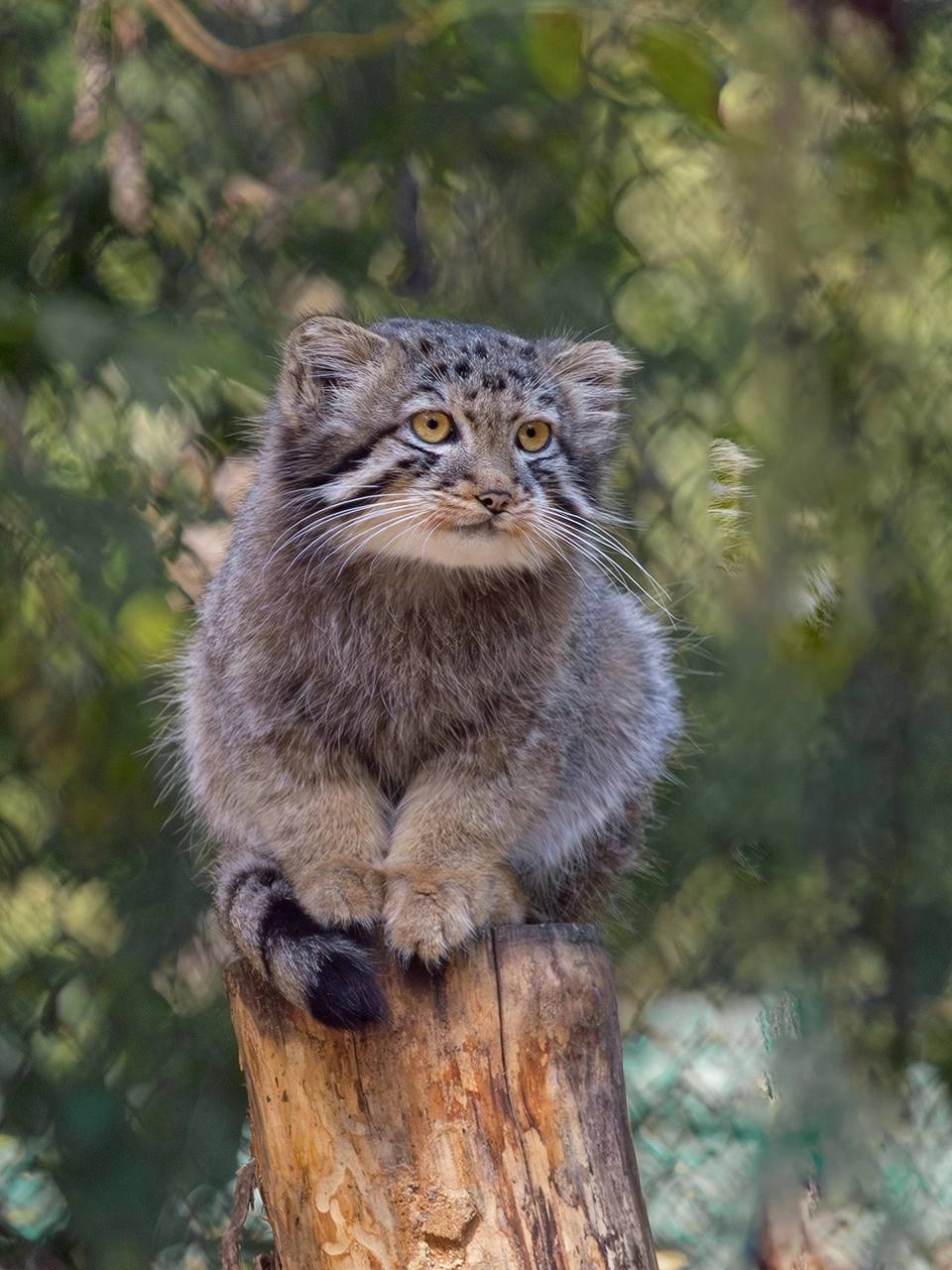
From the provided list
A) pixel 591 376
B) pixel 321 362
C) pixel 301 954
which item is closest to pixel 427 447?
pixel 321 362

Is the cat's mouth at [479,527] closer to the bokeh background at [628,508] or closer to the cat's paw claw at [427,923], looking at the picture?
the cat's paw claw at [427,923]

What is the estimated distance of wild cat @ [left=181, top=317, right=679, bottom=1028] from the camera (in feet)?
7.43

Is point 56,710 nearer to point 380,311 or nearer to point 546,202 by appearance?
point 380,311

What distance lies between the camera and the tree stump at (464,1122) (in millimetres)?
1868

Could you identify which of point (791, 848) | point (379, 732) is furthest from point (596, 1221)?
point (791, 848)

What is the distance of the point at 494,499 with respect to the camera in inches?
87.7

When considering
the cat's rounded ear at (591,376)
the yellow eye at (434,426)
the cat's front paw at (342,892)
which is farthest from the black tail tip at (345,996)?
the cat's rounded ear at (591,376)

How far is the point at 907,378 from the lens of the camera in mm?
3514

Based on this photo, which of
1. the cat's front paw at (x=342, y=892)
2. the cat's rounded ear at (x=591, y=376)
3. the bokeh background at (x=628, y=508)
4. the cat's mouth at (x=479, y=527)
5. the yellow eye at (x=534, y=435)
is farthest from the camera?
the bokeh background at (x=628, y=508)

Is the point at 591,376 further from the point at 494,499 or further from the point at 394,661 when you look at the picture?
the point at 394,661

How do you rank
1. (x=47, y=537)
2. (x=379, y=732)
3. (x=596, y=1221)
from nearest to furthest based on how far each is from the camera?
(x=596, y=1221) < (x=379, y=732) < (x=47, y=537)

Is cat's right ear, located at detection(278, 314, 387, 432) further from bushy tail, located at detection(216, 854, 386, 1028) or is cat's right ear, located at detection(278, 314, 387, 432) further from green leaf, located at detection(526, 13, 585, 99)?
bushy tail, located at detection(216, 854, 386, 1028)

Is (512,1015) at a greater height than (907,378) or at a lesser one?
lesser

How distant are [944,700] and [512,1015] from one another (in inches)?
73.0
